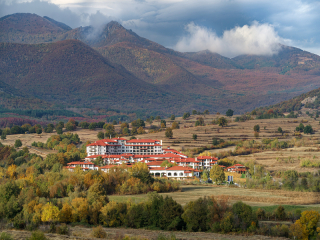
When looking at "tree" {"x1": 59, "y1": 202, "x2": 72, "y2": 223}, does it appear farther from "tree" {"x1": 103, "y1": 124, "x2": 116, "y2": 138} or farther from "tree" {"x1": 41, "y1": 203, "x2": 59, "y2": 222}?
"tree" {"x1": 103, "y1": 124, "x2": 116, "y2": 138}

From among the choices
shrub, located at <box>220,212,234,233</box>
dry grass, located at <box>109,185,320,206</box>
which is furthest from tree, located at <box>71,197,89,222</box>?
shrub, located at <box>220,212,234,233</box>

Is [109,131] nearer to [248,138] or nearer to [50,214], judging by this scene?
[248,138]

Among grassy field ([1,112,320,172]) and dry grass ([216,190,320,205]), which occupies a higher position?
grassy field ([1,112,320,172])

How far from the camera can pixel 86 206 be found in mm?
47000

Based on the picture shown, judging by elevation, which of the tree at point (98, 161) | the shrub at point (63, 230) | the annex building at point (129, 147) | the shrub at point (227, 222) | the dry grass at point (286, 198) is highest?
the annex building at point (129, 147)

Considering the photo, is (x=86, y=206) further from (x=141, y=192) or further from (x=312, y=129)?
(x=312, y=129)

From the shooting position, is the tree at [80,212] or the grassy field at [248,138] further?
the grassy field at [248,138]

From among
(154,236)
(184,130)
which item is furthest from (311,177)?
(184,130)

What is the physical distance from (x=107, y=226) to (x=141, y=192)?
16787mm

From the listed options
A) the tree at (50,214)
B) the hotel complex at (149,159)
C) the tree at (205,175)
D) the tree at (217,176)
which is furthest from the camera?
the hotel complex at (149,159)

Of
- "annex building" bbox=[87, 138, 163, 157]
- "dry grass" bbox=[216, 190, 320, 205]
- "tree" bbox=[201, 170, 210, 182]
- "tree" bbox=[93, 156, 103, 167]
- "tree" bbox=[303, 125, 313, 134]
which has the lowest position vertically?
"dry grass" bbox=[216, 190, 320, 205]

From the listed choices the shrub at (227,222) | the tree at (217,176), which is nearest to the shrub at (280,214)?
the shrub at (227,222)

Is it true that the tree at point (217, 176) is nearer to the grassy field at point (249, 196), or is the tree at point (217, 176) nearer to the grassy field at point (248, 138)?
the grassy field at point (249, 196)

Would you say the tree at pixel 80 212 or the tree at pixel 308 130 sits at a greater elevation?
the tree at pixel 308 130
